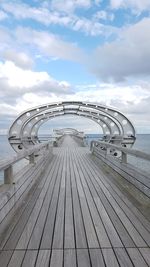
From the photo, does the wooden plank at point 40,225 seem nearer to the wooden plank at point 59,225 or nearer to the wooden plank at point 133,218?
the wooden plank at point 59,225

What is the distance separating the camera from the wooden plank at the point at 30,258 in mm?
2527

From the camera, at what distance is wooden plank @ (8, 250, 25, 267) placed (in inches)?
99.6

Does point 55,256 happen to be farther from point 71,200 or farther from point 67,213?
point 71,200

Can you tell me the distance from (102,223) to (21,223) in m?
1.16

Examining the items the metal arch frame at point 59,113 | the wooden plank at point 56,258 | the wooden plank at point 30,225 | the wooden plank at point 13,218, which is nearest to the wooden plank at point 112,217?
the wooden plank at point 56,258

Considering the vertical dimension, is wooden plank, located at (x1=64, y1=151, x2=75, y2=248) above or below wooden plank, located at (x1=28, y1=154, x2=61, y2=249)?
below

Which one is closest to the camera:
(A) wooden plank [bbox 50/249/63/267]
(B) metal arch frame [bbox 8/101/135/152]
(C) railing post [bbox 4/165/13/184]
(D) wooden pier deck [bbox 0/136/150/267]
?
(A) wooden plank [bbox 50/249/63/267]

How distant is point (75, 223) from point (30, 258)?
1.10 meters

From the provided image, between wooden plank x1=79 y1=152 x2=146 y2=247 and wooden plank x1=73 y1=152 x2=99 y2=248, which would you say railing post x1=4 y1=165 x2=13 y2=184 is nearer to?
wooden plank x1=73 y1=152 x2=99 y2=248

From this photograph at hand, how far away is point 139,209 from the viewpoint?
13.8 feet

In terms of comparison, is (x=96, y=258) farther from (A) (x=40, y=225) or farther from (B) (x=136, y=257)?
(A) (x=40, y=225)

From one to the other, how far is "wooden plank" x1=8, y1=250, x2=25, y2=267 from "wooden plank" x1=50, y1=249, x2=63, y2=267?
1.07ft


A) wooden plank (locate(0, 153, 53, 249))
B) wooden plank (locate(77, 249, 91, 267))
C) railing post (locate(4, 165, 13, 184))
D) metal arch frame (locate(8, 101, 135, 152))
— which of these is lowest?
wooden plank (locate(77, 249, 91, 267))

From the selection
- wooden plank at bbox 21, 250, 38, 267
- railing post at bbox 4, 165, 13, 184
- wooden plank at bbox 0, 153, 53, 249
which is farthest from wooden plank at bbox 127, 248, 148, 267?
railing post at bbox 4, 165, 13, 184
